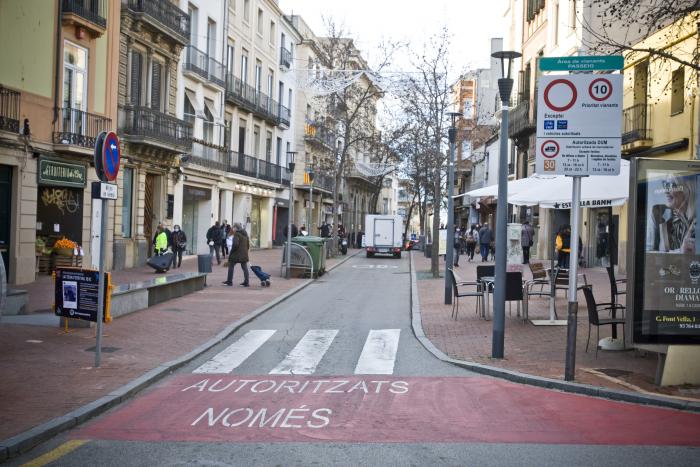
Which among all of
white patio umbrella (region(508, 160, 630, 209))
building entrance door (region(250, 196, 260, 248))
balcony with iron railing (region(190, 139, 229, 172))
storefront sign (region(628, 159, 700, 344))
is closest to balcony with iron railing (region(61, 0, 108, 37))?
balcony with iron railing (region(190, 139, 229, 172))

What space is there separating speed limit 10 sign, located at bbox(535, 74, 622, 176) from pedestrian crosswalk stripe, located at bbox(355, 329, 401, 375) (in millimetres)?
3476

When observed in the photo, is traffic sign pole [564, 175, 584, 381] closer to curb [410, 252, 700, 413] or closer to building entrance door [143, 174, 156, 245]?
curb [410, 252, 700, 413]

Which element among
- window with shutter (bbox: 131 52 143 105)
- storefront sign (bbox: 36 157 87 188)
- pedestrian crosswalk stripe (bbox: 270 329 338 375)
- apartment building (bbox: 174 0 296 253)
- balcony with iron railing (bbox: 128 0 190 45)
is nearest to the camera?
pedestrian crosswalk stripe (bbox: 270 329 338 375)

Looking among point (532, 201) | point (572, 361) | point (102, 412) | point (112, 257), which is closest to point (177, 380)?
point (102, 412)

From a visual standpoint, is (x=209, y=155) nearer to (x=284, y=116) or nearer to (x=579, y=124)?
(x=284, y=116)

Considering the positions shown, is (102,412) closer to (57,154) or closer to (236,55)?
(57,154)

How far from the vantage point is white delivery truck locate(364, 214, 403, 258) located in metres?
44.8

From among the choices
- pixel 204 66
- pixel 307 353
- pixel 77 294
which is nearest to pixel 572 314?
pixel 307 353

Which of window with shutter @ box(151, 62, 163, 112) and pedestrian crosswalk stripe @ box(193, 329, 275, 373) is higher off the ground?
window with shutter @ box(151, 62, 163, 112)

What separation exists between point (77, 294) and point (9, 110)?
9878mm

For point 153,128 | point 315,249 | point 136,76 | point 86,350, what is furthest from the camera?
point 153,128

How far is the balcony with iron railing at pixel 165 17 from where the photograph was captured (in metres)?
26.1

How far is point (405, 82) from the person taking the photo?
1094 inches

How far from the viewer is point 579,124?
29.6 feet
